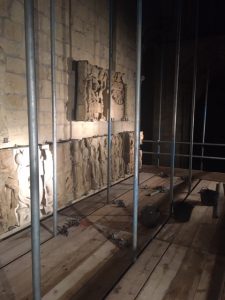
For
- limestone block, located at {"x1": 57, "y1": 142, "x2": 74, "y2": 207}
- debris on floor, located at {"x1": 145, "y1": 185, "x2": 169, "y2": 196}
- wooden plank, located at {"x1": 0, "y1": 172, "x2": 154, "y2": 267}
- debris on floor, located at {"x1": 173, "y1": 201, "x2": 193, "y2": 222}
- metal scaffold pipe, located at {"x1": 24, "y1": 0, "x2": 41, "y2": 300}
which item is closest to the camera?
metal scaffold pipe, located at {"x1": 24, "y1": 0, "x2": 41, "y2": 300}

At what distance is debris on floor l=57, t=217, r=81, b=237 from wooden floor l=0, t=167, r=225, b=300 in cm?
5

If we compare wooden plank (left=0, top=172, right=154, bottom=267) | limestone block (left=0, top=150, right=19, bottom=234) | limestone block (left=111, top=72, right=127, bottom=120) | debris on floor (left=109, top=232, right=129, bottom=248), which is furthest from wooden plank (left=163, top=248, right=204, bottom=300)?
limestone block (left=111, top=72, right=127, bottom=120)

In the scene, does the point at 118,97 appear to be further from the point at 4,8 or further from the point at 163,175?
the point at 4,8

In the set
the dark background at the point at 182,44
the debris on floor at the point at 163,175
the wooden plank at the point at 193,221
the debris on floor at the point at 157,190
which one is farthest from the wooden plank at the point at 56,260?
the dark background at the point at 182,44

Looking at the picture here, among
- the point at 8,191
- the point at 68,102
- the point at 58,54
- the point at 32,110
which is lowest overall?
the point at 8,191

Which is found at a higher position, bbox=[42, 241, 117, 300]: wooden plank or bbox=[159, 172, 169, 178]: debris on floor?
bbox=[159, 172, 169, 178]: debris on floor

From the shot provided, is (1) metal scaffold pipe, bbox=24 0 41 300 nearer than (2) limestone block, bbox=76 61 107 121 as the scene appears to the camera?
Yes

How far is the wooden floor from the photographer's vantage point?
2170mm

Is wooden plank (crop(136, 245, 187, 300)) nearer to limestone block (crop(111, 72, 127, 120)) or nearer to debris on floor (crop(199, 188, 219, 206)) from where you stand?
debris on floor (crop(199, 188, 219, 206))

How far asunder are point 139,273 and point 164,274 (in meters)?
0.21

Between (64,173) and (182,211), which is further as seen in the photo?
(64,173)

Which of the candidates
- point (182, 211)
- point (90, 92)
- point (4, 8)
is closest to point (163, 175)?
point (182, 211)

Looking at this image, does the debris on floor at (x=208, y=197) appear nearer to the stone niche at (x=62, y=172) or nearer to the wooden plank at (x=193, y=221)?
the wooden plank at (x=193, y=221)

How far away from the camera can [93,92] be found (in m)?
4.50
